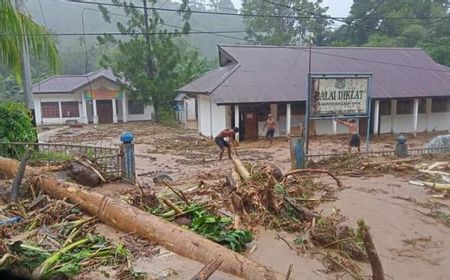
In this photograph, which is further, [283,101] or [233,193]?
[283,101]

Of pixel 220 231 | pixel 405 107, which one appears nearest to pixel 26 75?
pixel 220 231

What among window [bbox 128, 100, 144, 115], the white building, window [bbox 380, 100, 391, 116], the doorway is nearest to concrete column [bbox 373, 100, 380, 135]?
the white building

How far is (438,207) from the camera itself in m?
8.01

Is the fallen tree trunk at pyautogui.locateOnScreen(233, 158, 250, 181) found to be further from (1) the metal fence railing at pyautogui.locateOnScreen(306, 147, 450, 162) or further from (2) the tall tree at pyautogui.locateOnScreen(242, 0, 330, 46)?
(2) the tall tree at pyautogui.locateOnScreen(242, 0, 330, 46)

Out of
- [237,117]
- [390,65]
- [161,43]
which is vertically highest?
[161,43]

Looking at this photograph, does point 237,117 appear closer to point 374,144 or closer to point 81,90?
point 374,144

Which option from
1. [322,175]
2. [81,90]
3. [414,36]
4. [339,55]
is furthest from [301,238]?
[414,36]

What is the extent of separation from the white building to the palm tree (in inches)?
399

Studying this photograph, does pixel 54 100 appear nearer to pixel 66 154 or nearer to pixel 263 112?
pixel 263 112

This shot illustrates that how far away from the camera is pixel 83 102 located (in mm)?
32125

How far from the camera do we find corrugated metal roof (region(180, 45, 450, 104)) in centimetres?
2017

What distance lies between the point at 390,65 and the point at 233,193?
68.1 feet

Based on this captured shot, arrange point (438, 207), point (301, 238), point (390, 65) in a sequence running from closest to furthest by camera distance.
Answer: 1. point (301, 238)
2. point (438, 207)
3. point (390, 65)

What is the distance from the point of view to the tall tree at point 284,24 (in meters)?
43.2
